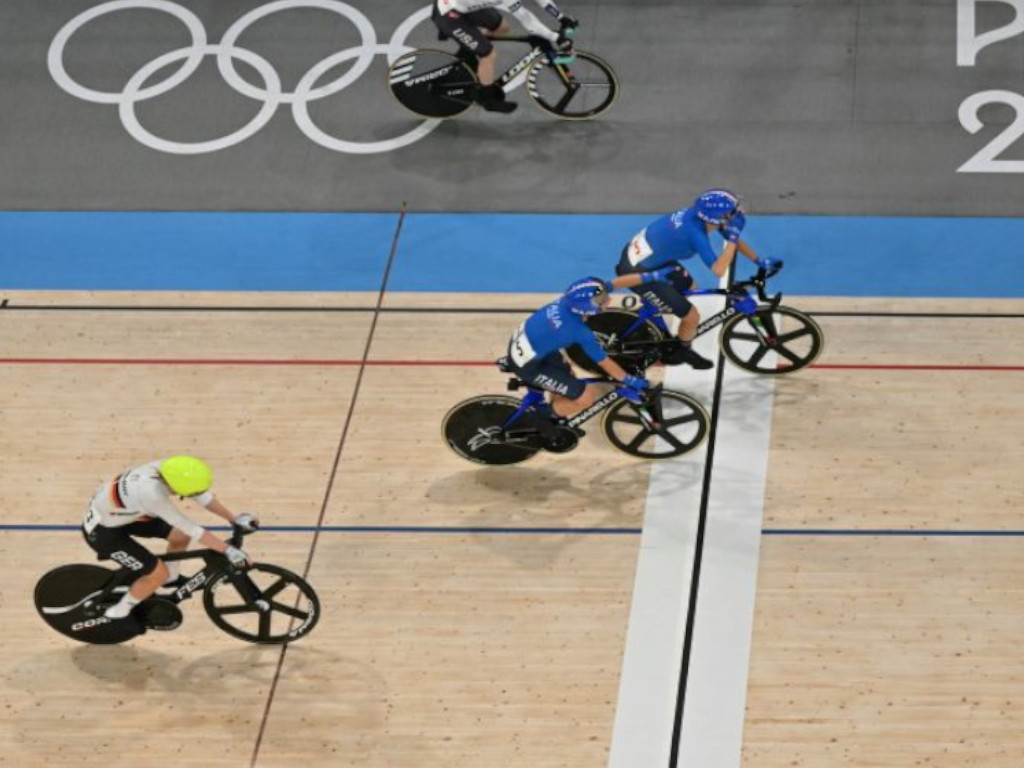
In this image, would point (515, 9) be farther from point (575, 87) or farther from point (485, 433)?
point (485, 433)

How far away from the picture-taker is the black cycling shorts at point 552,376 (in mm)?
10242

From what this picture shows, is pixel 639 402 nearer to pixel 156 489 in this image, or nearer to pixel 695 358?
pixel 695 358

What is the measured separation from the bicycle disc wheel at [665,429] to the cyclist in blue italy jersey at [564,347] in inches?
14.1

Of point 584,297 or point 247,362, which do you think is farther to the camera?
point 247,362

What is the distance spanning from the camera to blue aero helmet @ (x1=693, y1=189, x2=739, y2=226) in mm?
10602

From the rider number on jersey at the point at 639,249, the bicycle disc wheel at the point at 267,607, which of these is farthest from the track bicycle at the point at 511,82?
the bicycle disc wheel at the point at 267,607

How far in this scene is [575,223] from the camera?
12.9m

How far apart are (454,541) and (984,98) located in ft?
20.2

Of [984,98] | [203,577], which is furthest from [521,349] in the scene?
[984,98]

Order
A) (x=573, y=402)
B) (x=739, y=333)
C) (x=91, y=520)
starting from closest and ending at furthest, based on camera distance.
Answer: (x=91, y=520) < (x=573, y=402) < (x=739, y=333)

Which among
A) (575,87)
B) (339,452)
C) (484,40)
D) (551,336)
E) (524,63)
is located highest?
(484,40)

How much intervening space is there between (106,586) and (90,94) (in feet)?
19.7

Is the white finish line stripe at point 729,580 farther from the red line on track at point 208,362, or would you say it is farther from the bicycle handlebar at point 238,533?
the bicycle handlebar at point 238,533

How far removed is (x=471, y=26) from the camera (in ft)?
42.6
